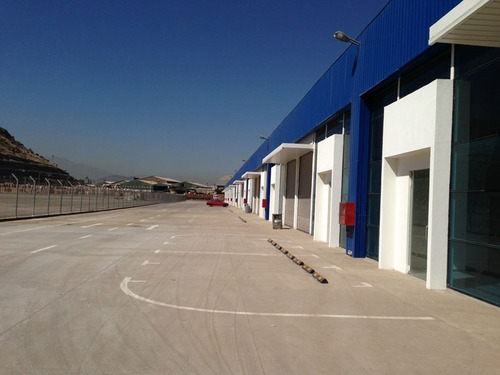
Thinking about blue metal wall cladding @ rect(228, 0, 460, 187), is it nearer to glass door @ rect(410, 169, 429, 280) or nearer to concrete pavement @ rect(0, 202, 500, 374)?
glass door @ rect(410, 169, 429, 280)

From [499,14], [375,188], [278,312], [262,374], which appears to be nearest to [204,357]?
[262,374]

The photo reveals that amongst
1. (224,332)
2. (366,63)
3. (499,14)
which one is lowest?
(224,332)

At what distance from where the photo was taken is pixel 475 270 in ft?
27.3

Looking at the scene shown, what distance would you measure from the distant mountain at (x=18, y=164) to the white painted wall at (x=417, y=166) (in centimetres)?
6963

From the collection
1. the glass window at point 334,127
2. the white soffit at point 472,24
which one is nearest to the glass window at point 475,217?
the white soffit at point 472,24

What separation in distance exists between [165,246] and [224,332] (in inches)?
391

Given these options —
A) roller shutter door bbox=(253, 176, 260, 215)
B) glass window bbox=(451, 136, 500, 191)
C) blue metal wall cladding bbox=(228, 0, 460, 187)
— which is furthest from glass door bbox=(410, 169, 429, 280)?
roller shutter door bbox=(253, 176, 260, 215)

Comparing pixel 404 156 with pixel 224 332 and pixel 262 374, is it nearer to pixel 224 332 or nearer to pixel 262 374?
pixel 224 332

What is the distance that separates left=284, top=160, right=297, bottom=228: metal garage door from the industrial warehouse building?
397 inches

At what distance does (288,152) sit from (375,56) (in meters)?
11.7

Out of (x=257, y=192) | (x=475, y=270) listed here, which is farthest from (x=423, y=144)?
(x=257, y=192)

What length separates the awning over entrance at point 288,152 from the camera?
870 inches

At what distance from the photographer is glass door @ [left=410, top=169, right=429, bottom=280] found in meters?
10.3

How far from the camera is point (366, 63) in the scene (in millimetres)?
13906
